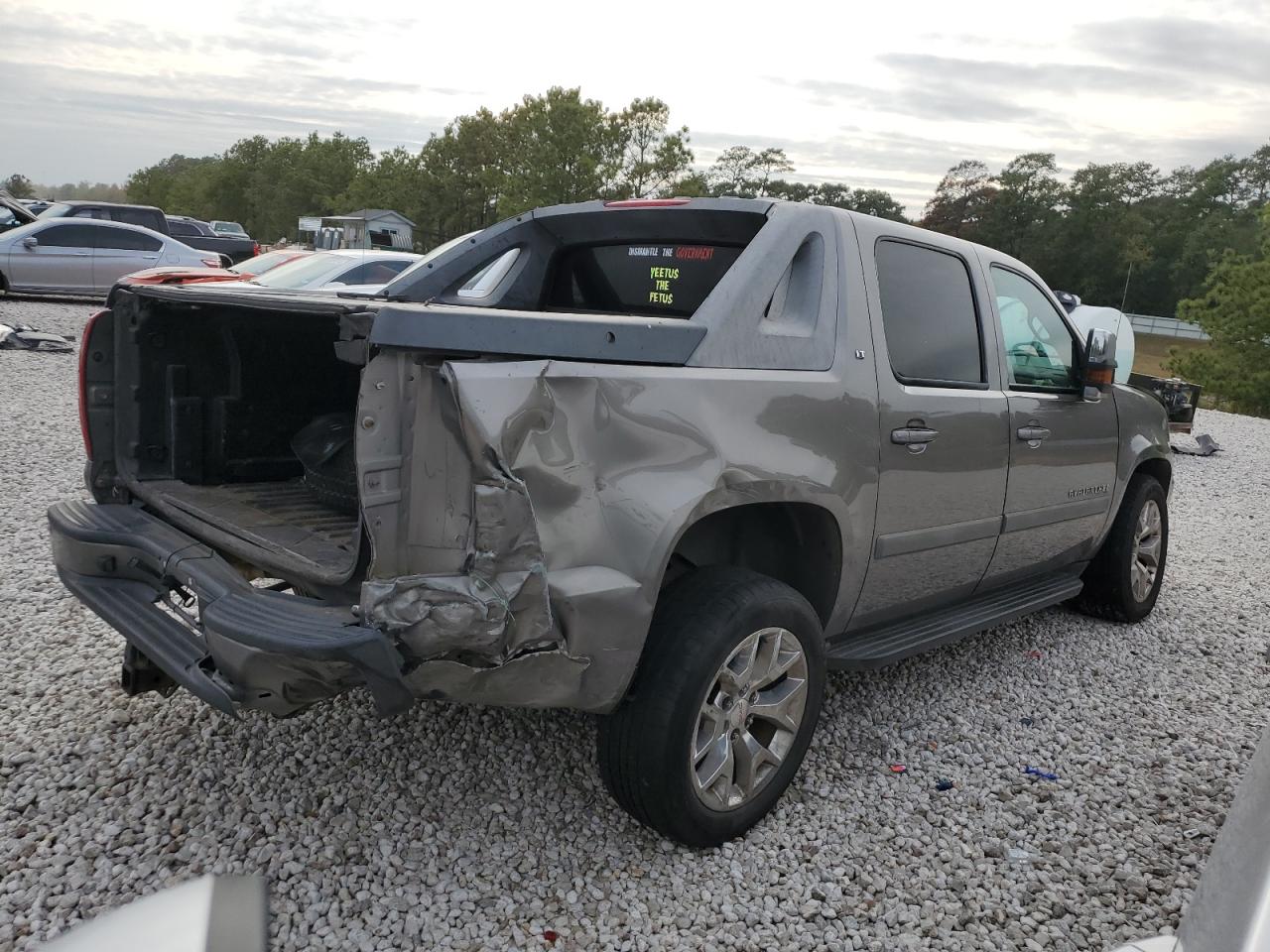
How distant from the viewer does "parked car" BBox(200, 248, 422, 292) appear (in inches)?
460

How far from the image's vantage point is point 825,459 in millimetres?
3154

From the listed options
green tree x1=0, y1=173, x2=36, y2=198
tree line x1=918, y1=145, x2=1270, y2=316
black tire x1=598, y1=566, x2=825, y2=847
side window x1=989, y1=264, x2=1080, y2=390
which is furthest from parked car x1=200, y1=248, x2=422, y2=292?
green tree x1=0, y1=173, x2=36, y2=198

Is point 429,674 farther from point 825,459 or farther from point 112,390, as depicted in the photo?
point 112,390

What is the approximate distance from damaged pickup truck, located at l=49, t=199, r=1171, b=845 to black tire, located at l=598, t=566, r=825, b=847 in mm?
10

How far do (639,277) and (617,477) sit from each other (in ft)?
5.43

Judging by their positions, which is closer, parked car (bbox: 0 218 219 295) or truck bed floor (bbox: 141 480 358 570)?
truck bed floor (bbox: 141 480 358 570)

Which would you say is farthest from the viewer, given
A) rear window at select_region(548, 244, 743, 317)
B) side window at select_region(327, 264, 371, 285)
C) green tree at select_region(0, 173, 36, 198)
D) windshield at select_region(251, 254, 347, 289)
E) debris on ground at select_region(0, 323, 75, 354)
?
green tree at select_region(0, 173, 36, 198)

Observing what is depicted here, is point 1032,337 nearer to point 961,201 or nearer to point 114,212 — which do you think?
point 114,212

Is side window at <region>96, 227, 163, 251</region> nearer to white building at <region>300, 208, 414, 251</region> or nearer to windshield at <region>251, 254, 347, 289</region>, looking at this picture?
windshield at <region>251, 254, 347, 289</region>

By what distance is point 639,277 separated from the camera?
402 centimetres

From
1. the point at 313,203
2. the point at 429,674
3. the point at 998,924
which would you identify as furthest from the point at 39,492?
the point at 313,203

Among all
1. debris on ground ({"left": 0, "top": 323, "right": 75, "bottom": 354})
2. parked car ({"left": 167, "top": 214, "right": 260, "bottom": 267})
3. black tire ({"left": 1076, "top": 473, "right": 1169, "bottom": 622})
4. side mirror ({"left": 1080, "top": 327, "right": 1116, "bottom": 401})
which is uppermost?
side mirror ({"left": 1080, "top": 327, "right": 1116, "bottom": 401})

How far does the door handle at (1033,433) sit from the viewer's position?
13.4ft

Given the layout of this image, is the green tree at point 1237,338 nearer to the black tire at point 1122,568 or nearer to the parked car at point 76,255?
the parked car at point 76,255
